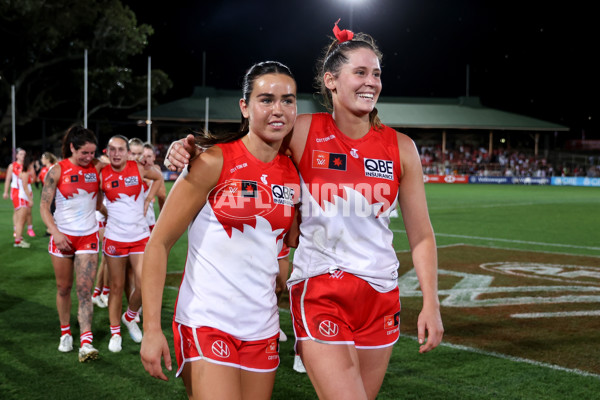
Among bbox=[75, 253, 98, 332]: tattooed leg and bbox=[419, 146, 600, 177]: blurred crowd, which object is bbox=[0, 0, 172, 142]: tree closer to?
bbox=[419, 146, 600, 177]: blurred crowd

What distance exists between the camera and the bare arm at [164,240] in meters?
2.63

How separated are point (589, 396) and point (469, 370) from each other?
40.2 inches

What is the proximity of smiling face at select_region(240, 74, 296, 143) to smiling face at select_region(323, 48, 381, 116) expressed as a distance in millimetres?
442

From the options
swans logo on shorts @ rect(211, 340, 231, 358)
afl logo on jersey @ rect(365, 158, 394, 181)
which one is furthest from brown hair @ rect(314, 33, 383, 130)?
swans logo on shorts @ rect(211, 340, 231, 358)

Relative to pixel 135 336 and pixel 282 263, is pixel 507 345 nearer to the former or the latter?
pixel 282 263

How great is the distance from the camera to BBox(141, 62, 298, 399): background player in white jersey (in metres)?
2.67

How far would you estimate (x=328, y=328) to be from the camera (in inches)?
118

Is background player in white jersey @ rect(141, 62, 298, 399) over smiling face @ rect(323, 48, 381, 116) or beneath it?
beneath

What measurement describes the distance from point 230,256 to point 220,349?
0.41 meters

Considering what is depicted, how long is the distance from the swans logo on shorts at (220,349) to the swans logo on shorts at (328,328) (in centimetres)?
51

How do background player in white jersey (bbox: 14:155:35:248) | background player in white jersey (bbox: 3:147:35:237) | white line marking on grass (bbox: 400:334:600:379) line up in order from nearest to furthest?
white line marking on grass (bbox: 400:334:600:379)
background player in white jersey (bbox: 14:155:35:248)
background player in white jersey (bbox: 3:147:35:237)

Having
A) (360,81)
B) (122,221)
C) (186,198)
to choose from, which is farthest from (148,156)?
(186,198)

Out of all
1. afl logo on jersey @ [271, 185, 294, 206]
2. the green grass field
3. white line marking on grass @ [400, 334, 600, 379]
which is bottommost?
the green grass field

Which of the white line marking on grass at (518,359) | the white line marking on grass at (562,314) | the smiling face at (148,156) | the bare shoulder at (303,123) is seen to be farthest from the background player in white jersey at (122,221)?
the white line marking on grass at (562,314)
